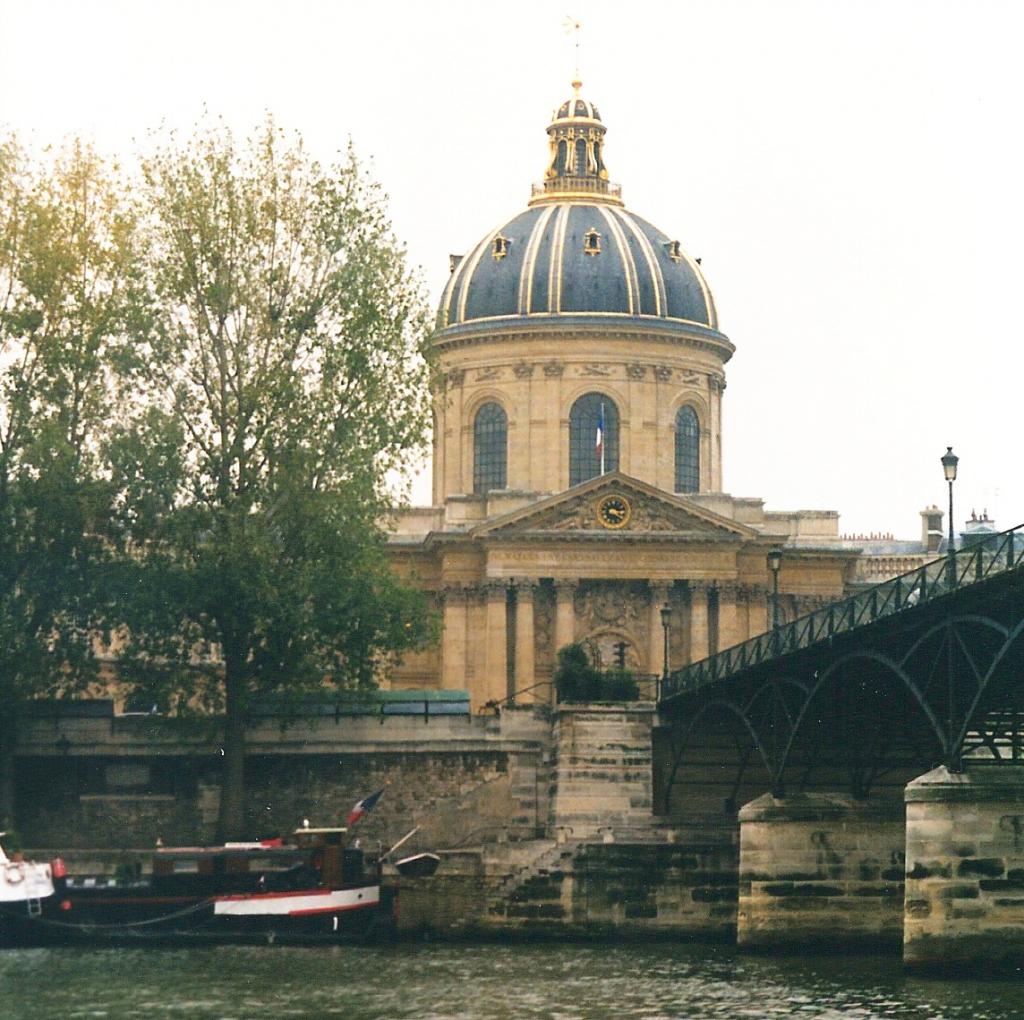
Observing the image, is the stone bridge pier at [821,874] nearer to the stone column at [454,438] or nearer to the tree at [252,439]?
the tree at [252,439]

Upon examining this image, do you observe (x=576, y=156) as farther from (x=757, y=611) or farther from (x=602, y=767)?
(x=602, y=767)

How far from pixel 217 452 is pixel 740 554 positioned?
32808 mm

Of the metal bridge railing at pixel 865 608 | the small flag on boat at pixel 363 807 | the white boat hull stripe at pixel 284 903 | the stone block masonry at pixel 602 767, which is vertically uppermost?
the metal bridge railing at pixel 865 608

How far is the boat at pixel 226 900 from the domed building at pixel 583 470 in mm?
30147

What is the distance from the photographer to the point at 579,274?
117438 mm

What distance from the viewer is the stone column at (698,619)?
350 feet

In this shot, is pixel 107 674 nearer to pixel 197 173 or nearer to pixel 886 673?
pixel 197 173

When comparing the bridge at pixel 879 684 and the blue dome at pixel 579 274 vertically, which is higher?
the blue dome at pixel 579 274

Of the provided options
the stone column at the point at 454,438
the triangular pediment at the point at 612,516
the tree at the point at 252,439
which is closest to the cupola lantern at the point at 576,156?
the stone column at the point at 454,438

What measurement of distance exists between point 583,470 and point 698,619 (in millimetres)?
11830

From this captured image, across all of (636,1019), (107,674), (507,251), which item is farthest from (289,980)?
(507,251)

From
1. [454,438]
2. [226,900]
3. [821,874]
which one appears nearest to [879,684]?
[821,874]

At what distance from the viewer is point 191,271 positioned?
80.2 meters

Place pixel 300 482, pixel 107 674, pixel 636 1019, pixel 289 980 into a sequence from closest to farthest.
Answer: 1. pixel 636 1019
2. pixel 289 980
3. pixel 300 482
4. pixel 107 674
